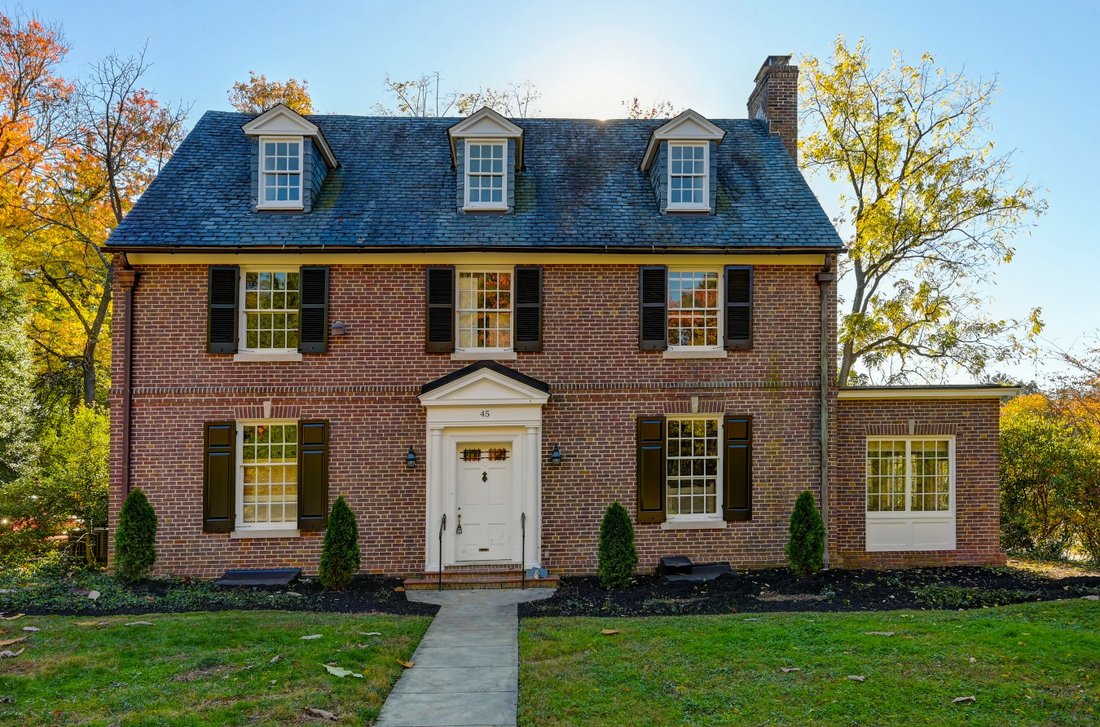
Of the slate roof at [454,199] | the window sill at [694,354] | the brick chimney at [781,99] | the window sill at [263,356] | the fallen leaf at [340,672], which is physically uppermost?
the brick chimney at [781,99]

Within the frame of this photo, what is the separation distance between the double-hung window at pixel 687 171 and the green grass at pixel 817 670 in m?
8.06

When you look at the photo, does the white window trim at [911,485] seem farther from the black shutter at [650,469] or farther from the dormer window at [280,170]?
the dormer window at [280,170]

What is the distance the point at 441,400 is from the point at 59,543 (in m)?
8.18

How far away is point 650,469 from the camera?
44.4 ft

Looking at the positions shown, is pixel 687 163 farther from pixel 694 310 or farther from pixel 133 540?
pixel 133 540

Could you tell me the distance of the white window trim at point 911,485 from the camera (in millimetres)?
14172

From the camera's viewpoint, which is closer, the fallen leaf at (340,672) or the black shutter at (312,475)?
the fallen leaf at (340,672)

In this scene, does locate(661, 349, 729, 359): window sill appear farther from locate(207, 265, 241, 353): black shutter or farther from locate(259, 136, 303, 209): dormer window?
locate(207, 265, 241, 353): black shutter

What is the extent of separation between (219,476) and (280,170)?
5.65 meters

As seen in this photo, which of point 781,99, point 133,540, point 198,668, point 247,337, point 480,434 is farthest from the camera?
point 781,99

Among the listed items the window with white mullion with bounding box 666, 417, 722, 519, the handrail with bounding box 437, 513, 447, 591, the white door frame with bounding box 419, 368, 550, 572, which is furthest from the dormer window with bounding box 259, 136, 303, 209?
the window with white mullion with bounding box 666, 417, 722, 519

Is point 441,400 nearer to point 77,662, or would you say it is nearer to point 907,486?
point 77,662

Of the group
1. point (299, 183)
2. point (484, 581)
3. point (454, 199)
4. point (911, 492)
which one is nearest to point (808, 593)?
point (911, 492)

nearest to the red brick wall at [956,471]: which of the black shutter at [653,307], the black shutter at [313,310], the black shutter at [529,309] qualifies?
the black shutter at [653,307]
